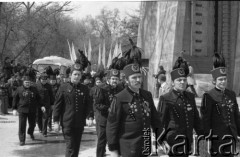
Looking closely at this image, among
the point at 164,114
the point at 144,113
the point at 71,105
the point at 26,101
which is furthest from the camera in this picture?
the point at 26,101

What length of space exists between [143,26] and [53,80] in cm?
1120

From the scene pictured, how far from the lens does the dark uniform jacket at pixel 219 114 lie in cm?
586

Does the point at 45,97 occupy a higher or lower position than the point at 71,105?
lower

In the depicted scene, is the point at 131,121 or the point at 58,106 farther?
the point at 58,106

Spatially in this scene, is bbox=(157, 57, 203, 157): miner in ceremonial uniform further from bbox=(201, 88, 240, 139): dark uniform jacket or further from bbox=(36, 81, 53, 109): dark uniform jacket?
bbox=(36, 81, 53, 109): dark uniform jacket

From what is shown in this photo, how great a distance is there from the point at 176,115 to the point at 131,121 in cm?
93

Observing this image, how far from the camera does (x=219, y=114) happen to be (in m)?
5.89

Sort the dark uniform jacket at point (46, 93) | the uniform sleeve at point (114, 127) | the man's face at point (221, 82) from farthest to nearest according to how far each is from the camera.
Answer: the dark uniform jacket at point (46, 93) → the man's face at point (221, 82) → the uniform sleeve at point (114, 127)

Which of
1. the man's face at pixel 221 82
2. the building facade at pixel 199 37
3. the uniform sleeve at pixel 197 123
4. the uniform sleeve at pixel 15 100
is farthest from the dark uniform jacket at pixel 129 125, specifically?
the building facade at pixel 199 37

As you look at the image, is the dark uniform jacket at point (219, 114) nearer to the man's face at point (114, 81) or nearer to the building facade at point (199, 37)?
the man's face at point (114, 81)

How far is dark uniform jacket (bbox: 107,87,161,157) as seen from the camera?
5.00m

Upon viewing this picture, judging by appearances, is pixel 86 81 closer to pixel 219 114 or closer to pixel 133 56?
pixel 133 56

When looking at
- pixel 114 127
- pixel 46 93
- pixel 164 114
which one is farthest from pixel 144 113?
pixel 46 93

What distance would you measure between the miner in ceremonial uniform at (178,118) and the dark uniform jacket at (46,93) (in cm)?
619
